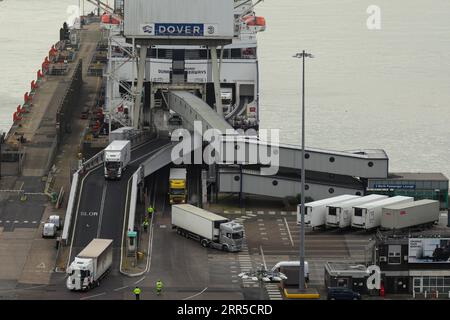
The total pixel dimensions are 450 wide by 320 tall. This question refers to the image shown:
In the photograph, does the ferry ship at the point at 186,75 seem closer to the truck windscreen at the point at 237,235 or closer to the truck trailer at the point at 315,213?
the truck trailer at the point at 315,213

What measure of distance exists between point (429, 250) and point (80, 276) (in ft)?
59.7

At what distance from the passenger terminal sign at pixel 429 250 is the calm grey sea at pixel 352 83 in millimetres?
34386

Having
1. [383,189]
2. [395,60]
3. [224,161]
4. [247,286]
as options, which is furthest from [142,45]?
[395,60]

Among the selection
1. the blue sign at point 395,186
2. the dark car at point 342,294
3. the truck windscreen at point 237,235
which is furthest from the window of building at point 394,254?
the blue sign at point 395,186

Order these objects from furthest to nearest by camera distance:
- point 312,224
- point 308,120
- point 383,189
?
point 308,120, point 383,189, point 312,224

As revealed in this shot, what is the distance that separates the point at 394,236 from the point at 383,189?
17931 millimetres

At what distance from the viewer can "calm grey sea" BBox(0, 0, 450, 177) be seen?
12075cm

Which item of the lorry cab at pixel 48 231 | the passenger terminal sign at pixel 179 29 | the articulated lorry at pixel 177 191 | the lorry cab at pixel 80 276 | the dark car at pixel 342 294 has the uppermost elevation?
the passenger terminal sign at pixel 179 29

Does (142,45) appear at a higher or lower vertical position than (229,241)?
higher

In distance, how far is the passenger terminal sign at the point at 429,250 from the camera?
Answer: 73.5 metres

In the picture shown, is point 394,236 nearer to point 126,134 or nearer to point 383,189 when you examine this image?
point 383,189

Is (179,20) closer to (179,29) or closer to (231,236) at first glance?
(179,29)

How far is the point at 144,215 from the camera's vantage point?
89.1 m

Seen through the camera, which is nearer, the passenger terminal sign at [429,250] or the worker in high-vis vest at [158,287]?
the worker in high-vis vest at [158,287]
